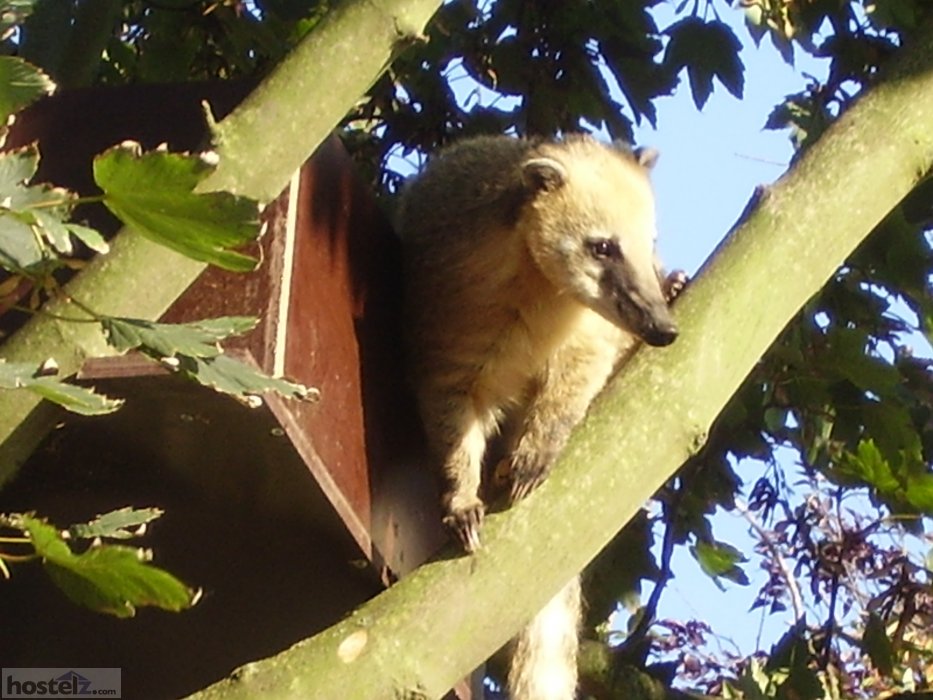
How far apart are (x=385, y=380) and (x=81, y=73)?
0.94 m

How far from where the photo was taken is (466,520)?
3.07 metres

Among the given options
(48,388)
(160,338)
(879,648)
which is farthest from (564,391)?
(48,388)

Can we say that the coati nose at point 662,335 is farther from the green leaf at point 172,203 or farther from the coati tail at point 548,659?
the green leaf at point 172,203

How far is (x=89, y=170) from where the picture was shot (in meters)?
3.11

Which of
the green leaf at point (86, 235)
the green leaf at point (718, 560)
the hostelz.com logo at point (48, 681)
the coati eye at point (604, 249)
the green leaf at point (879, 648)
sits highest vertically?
the green leaf at point (86, 235)

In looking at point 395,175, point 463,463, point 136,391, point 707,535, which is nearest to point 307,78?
point 136,391

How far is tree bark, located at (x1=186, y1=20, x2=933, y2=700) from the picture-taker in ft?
8.37

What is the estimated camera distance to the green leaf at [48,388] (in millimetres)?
1606

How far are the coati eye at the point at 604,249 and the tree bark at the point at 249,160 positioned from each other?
140cm

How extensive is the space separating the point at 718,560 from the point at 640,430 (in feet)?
6.70

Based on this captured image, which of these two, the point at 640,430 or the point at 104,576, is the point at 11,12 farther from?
the point at 640,430

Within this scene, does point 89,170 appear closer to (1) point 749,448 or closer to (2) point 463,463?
(2) point 463,463

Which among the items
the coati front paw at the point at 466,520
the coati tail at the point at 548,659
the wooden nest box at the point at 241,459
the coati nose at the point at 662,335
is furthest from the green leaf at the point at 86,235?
the coati tail at the point at 548,659

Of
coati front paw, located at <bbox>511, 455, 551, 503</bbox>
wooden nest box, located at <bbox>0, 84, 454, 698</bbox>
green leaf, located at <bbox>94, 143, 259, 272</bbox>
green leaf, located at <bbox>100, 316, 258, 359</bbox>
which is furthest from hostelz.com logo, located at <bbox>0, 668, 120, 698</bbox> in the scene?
green leaf, located at <bbox>94, 143, 259, 272</bbox>
